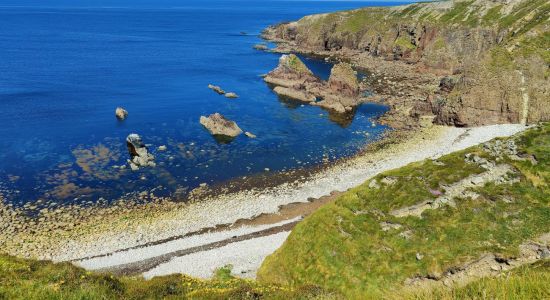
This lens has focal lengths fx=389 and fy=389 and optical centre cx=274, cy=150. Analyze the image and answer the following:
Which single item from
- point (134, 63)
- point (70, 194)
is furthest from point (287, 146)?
point (134, 63)

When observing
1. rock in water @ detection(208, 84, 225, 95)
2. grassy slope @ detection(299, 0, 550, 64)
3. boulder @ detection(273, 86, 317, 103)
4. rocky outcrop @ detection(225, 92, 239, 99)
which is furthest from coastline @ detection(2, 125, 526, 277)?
rock in water @ detection(208, 84, 225, 95)

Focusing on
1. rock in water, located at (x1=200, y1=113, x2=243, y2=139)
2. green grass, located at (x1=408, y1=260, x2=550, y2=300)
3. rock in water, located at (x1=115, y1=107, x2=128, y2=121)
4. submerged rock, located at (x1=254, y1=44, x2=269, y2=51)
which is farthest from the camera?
submerged rock, located at (x1=254, y1=44, x2=269, y2=51)

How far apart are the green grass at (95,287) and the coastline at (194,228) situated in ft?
50.8

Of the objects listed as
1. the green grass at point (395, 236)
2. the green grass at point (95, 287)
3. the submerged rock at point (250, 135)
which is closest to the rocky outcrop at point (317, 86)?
the submerged rock at point (250, 135)

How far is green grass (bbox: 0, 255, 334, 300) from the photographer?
17141 mm

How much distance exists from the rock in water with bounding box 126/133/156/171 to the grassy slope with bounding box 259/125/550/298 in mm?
36140

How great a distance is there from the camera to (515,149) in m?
37.5

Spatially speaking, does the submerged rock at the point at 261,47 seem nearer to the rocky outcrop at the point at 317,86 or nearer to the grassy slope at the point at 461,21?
the grassy slope at the point at 461,21

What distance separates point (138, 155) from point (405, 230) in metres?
48.7

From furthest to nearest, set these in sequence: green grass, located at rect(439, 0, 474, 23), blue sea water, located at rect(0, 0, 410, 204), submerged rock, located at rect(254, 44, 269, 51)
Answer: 1. submerged rock, located at rect(254, 44, 269, 51)
2. green grass, located at rect(439, 0, 474, 23)
3. blue sea water, located at rect(0, 0, 410, 204)

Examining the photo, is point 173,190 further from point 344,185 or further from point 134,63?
point 134,63

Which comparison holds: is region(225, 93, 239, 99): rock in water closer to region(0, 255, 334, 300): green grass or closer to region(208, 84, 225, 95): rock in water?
region(208, 84, 225, 95): rock in water

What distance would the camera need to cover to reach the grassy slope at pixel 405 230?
97.0ft

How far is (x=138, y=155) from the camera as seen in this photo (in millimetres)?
66250
